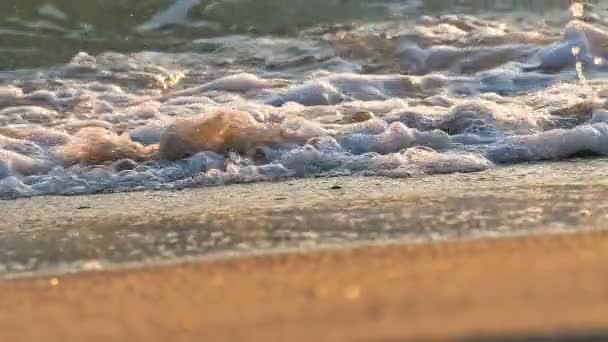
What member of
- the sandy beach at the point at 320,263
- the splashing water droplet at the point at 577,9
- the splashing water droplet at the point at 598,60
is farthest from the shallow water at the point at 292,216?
the splashing water droplet at the point at 577,9

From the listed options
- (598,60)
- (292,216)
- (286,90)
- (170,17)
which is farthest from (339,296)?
(170,17)

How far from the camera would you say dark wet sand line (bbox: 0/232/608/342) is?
4.23 feet

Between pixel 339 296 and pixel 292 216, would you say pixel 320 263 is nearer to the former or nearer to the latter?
pixel 339 296

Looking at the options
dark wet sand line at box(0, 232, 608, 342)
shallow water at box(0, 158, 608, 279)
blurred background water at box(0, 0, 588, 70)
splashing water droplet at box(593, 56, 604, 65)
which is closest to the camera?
dark wet sand line at box(0, 232, 608, 342)

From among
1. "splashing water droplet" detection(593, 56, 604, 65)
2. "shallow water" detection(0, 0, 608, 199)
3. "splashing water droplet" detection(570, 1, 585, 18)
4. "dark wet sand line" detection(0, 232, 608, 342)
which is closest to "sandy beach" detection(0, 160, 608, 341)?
"dark wet sand line" detection(0, 232, 608, 342)

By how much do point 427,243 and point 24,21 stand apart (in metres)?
4.90

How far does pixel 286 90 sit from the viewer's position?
389 centimetres

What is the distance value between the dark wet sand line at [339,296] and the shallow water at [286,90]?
1.01 metres

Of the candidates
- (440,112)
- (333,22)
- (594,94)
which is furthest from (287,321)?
(333,22)

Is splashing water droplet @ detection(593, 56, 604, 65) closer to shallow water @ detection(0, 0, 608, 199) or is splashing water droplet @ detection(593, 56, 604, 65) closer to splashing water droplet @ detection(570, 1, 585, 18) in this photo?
shallow water @ detection(0, 0, 608, 199)

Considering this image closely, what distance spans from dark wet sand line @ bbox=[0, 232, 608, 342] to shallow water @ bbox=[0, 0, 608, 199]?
1014 mm

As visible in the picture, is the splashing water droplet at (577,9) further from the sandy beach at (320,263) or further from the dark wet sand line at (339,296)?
the dark wet sand line at (339,296)

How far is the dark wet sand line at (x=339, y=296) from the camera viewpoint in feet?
4.23

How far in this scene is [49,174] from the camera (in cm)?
287
